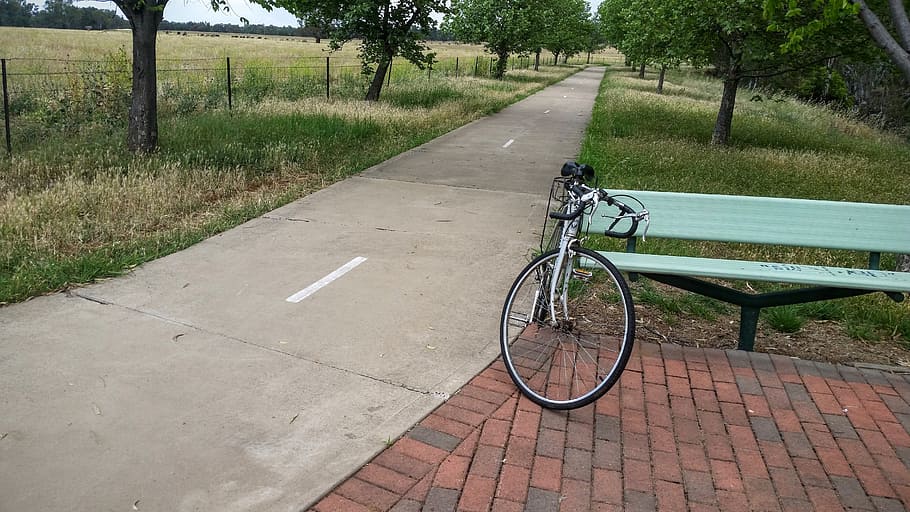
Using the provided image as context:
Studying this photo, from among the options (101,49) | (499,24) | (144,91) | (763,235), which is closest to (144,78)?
(144,91)

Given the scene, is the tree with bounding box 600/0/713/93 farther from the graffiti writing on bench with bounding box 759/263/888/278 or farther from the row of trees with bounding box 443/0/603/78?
the row of trees with bounding box 443/0/603/78

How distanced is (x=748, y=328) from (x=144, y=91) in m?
9.43

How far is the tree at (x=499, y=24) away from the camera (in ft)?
123

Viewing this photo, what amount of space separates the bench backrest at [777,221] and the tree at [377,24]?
16.2m

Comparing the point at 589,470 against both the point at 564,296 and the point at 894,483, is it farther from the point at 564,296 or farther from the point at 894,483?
the point at 894,483

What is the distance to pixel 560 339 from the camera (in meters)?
4.30

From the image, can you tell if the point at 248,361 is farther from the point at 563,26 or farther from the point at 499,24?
the point at 563,26

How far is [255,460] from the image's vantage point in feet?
10.7

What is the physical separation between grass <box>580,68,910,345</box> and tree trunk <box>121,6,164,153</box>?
6.86 metres

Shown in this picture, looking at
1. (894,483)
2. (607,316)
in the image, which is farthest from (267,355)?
(894,483)

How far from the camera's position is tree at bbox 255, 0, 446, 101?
790 inches

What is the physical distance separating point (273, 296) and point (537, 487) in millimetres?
2929

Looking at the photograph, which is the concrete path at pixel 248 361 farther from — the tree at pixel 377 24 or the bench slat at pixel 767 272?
the tree at pixel 377 24

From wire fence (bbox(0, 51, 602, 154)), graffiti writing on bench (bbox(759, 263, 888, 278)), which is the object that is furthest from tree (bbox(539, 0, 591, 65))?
graffiti writing on bench (bbox(759, 263, 888, 278))
